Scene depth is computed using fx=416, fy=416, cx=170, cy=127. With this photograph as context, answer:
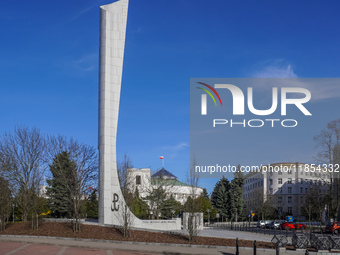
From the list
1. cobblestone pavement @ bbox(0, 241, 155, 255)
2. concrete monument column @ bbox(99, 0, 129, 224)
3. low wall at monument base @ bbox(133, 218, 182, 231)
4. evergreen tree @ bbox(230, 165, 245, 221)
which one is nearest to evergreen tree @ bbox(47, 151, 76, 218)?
concrete monument column @ bbox(99, 0, 129, 224)

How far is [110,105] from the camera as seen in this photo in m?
34.2

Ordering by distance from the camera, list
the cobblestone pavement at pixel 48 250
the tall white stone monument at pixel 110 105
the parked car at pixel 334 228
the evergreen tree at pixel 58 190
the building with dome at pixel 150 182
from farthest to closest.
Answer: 1. the building with dome at pixel 150 182
2. the parked car at pixel 334 228
3. the evergreen tree at pixel 58 190
4. the tall white stone monument at pixel 110 105
5. the cobblestone pavement at pixel 48 250

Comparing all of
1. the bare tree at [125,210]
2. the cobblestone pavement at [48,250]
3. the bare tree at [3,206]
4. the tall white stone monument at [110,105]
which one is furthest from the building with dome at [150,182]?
the cobblestone pavement at [48,250]

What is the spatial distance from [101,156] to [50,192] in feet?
45.8

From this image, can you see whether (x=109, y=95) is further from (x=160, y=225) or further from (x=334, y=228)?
(x=334, y=228)

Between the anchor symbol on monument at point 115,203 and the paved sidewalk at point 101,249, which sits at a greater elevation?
the anchor symbol on monument at point 115,203

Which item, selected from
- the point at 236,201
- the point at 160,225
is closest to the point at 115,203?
the point at 160,225

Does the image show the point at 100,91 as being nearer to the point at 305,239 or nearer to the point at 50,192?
the point at 50,192

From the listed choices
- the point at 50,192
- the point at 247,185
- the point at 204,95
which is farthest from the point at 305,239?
the point at 247,185

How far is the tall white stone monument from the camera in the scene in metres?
33.7

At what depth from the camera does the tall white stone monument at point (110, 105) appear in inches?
1325

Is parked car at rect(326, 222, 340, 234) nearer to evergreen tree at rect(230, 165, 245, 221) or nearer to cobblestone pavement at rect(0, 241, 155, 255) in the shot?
cobblestone pavement at rect(0, 241, 155, 255)

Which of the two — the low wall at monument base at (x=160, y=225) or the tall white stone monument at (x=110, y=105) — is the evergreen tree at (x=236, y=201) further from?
the tall white stone monument at (x=110, y=105)

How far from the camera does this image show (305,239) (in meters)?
22.8
